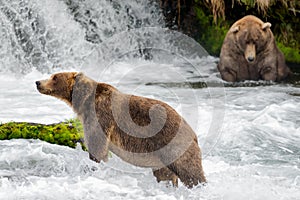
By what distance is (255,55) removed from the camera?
9.77 metres

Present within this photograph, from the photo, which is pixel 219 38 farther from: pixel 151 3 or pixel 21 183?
pixel 21 183

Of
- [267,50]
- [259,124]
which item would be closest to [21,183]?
[259,124]

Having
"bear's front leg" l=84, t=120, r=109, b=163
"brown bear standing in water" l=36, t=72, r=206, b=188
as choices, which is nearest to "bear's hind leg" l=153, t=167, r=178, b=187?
"brown bear standing in water" l=36, t=72, r=206, b=188

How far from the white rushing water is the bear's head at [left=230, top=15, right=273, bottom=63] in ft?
1.91

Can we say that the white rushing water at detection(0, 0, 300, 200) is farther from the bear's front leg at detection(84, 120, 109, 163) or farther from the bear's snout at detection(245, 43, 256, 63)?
the bear's snout at detection(245, 43, 256, 63)

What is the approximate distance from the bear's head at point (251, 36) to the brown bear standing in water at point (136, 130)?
15.7 feet

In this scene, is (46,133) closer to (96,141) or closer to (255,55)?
(96,141)

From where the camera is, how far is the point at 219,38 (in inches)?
465

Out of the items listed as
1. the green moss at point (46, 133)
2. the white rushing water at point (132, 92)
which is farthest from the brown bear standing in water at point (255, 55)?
the green moss at point (46, 133)

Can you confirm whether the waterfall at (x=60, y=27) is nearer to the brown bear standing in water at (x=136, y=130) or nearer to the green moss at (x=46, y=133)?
the green moss at (x=46, y=133)

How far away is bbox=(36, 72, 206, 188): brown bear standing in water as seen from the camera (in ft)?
15.8

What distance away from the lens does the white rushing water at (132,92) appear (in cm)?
514

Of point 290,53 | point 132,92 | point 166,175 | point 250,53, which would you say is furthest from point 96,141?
point 290,53

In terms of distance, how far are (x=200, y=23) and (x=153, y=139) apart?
7466mm
